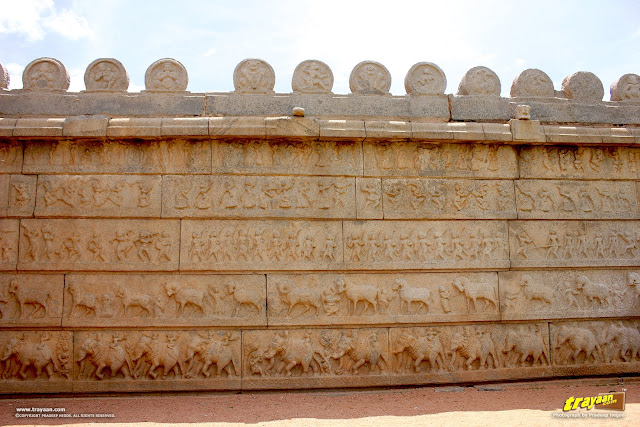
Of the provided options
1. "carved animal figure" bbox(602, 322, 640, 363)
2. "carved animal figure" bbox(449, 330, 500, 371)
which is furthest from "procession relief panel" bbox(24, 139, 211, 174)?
"carved animal figure" bbox(602, 322, 640, 363)

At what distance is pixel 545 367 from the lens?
20.7 ft

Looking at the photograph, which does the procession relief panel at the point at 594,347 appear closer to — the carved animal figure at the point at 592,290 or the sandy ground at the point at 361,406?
the sandy ground at the point at 361,406

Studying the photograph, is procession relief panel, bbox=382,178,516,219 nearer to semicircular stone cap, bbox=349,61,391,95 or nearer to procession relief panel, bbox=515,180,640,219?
procession relief panel, bbox=515,180,640,219

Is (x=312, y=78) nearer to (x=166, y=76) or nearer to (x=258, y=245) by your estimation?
(x=166, y=76)

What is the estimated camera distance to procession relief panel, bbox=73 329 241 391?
5.83 meters

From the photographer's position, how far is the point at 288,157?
6398 millimetres

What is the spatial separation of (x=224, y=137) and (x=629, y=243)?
561 cm

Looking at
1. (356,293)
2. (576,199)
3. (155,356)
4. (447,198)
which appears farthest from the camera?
(576,199)

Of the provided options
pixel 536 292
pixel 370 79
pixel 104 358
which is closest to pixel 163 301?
pixel 104 358

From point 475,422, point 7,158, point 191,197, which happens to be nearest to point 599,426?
point 475,422

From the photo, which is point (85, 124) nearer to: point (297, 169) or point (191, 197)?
point (191, 197)

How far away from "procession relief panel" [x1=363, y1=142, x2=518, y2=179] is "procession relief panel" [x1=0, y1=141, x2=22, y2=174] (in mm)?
4406

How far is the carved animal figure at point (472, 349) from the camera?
6.16m

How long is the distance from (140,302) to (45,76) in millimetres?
3285
